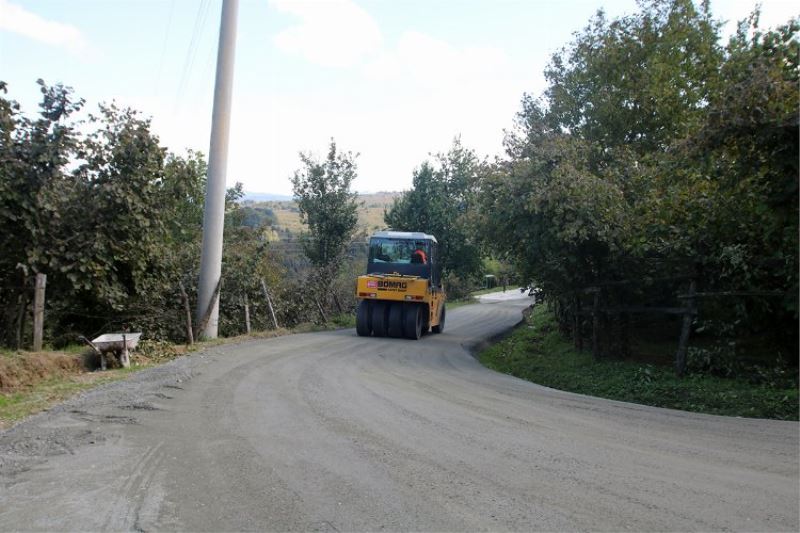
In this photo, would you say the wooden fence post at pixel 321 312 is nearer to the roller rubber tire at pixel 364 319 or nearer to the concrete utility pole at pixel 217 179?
the roller rubber tire at pixel 364 319

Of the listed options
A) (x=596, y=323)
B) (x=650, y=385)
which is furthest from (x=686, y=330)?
(x=596, y=323)

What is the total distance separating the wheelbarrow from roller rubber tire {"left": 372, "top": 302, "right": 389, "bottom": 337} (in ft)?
30.6

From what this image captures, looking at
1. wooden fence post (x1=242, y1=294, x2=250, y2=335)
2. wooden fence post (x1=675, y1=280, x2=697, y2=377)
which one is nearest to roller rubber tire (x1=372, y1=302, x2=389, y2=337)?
wooden fence post (x1=242, y1=294, x2=250, y2=335)

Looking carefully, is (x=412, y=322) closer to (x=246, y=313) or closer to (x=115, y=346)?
(x=246, y=313)

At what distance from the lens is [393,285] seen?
65.9 feet

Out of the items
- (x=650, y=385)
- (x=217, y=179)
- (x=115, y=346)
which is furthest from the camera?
(x=217, y=179)

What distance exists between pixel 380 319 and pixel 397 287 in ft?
4.05

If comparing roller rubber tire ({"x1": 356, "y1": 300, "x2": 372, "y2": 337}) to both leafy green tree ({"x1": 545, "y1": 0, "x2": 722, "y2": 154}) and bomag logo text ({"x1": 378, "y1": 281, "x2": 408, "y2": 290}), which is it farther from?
leafy green tree ({"x1": 545, "y1": 0, "x2": 722, "y2": 154})

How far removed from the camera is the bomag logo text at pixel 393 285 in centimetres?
2002

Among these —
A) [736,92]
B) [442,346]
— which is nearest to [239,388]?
[736,92]

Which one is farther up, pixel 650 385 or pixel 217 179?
pixel 217 179

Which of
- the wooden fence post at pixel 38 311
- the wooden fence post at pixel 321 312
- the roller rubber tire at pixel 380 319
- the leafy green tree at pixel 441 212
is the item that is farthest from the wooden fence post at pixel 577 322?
the leafy green tree at pixel 441 212

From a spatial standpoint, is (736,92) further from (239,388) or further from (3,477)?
(3,477)

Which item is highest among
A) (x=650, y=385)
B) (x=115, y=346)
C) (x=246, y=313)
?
(x=246, y=313)
